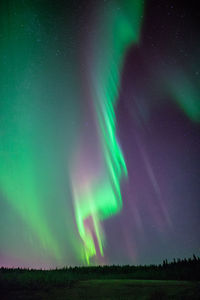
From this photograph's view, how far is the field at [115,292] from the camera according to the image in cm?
1352

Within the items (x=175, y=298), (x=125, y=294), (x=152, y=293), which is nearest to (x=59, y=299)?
(x=125, y=294)

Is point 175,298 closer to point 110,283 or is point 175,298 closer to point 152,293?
point 152,293

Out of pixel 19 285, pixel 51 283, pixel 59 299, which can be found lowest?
pixel 51 283

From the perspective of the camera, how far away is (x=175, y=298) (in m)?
12.9

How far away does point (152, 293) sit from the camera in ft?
45.6

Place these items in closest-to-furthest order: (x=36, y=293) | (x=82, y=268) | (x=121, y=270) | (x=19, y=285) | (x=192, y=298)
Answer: (x=192, y=298) → (x=36, y=293) → (x=19, y=285) → (x=121, y=270) → (x=82, y=268)

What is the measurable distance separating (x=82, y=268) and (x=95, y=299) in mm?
32398

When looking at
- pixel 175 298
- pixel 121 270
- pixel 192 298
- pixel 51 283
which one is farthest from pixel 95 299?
pixel 121 270

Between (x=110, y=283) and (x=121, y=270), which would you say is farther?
(x=121, y=270)

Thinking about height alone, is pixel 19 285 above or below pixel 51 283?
above

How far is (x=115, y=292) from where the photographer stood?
15.0 m

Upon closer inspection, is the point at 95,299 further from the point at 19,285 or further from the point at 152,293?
the point at 19,285

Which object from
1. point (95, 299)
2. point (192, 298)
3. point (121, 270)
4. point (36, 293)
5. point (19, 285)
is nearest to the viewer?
point (192, 298)

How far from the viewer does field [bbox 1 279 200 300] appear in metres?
13.5
